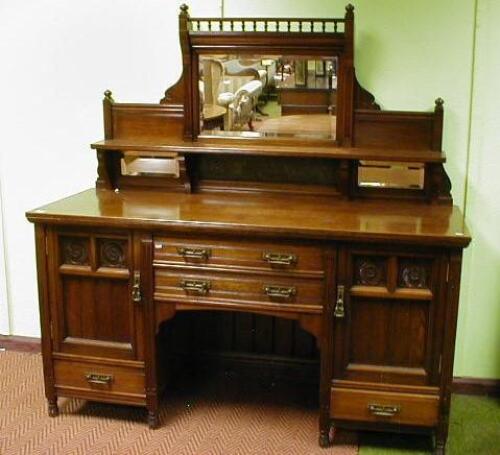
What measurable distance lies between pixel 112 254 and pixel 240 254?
51 cm

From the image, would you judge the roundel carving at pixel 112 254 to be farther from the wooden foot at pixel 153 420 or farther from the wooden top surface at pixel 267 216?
the wooden foot at pixel 153 420

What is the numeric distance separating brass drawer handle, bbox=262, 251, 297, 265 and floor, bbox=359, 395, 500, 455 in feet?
2.60

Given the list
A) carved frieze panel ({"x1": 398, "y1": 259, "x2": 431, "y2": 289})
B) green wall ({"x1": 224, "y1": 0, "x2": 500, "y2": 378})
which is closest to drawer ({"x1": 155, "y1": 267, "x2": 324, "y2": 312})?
carved frieze panel ({"x1": 398, "y1": 259, "x2": 431, "y2": 289})

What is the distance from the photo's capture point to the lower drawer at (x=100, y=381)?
99.5 inches

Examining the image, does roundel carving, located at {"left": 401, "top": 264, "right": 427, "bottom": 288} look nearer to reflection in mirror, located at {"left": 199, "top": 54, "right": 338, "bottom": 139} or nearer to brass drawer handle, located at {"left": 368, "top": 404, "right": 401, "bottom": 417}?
brass drawer handle, located at {"left": 368, "top": 404, "right": 401, "bottom": 417}

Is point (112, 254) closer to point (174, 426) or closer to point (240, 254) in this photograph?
point (240, 254)

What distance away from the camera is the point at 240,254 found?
2.32 meters

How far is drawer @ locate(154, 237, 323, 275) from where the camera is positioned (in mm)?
2285

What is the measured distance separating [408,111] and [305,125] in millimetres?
422

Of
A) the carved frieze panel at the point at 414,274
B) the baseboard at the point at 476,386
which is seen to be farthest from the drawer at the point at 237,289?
the baseboard at the point at 476,386

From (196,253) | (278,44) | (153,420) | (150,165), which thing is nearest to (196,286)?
(196,253)

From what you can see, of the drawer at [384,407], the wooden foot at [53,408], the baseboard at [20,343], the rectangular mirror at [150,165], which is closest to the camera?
the drawer at [384,407]

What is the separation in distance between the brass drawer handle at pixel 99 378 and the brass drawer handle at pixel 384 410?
3.33 feet

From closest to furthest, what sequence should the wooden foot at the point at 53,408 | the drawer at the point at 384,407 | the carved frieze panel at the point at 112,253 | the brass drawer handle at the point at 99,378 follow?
the drawer at the point at 384,407 → the carved frieze panel at the point at 112,253 → the brass drawer handle at the point at 99,378 → the wooden foot at the point at 53,408
